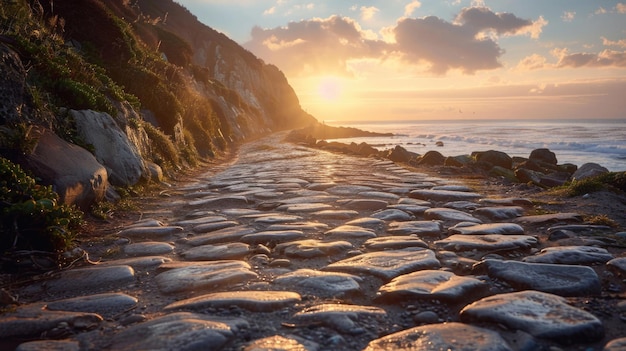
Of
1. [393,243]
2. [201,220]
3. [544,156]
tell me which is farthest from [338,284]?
[544,156]

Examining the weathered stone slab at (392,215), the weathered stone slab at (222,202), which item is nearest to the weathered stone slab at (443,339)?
the weathered stone slab at (392,215)

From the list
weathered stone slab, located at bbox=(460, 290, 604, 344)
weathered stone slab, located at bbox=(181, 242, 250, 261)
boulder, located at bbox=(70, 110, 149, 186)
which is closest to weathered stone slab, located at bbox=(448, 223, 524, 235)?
weathered stone slab, located at bbox=(460, 290, 604, 344)

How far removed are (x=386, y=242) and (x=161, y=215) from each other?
8.72 ft

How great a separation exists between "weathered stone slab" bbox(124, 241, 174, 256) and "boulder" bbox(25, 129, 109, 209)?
0.98 m

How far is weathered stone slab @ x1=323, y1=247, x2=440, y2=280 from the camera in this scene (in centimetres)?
248

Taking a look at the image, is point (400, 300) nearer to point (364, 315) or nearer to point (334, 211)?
point (364, 315)

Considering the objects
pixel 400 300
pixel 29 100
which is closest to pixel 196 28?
pixel 29 100

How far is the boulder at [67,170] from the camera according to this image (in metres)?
3.71

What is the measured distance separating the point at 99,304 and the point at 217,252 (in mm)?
997

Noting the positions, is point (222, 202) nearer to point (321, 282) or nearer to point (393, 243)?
point (393, 243)

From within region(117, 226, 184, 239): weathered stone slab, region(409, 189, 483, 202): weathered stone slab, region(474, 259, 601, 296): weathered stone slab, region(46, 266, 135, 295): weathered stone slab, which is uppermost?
region(474, 259, 601, 296): weathered stone slab

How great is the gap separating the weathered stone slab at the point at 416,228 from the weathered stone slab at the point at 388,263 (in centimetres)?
57

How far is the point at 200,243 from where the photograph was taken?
3.33m

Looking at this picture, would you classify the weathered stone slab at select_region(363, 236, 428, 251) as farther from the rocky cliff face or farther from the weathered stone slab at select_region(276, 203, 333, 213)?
the rocky cliff face
